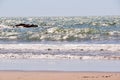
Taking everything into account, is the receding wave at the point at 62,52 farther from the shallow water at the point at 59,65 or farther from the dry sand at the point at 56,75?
the dry sand at the point at 56,75

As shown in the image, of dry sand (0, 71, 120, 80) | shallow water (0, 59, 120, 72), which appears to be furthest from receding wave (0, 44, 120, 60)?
dry sand (0, 71, 120, 80)

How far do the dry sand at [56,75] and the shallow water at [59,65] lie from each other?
0.75 metres

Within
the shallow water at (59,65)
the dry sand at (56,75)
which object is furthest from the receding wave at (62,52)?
the dry sand at (56,75)

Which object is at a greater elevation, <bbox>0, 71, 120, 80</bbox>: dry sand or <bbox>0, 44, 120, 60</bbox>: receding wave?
<bbox>0, 71, 120, 80</bbox>: dry sand

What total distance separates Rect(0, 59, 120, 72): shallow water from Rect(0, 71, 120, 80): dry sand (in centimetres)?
75

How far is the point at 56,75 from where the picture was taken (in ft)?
35.3

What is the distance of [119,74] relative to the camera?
10.5 m

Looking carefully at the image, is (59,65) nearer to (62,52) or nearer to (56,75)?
(56,75)

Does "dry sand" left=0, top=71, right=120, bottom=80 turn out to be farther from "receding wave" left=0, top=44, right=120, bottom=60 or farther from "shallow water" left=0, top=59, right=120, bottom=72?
"receding wave" left=0, top=44, right=120, bottom=60

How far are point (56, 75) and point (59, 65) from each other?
1.77 meters

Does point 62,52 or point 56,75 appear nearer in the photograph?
point 56,75

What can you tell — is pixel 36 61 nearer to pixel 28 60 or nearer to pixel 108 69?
pixel 28 60

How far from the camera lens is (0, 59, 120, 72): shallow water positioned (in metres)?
11.9

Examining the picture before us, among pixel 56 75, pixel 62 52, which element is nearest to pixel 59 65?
pixel 56 75
